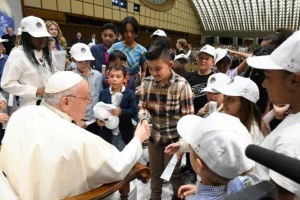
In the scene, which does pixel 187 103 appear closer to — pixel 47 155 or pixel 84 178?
pixel 84 178

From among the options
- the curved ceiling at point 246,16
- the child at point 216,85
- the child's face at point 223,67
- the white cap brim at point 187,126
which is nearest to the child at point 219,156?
the white cap brim at point 187,126

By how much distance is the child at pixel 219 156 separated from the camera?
2.63ft

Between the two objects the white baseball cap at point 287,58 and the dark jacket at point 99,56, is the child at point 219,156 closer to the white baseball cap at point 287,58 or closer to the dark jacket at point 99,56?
the white baseball cap at point 287,58

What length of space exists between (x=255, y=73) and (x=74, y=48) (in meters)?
1.89

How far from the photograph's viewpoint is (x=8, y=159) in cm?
114

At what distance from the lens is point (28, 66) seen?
7.02 feet

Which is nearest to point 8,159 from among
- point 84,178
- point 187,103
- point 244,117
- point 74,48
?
point 84,178

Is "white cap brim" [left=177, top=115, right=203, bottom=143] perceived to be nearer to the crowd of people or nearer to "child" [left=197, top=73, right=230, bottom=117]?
the crowd of people

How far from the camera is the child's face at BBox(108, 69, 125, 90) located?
2.24m

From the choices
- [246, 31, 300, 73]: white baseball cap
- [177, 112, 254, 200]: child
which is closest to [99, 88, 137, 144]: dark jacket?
[177, 112, 254, 200]: child

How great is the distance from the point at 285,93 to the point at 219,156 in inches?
13.6

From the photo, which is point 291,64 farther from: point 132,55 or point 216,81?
point 132,55

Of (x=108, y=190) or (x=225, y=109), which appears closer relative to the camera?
(x=108, y=190)

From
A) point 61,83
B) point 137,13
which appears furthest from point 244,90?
point 137,13
